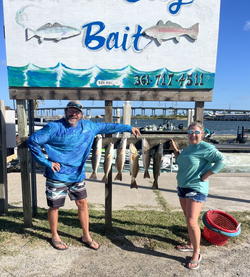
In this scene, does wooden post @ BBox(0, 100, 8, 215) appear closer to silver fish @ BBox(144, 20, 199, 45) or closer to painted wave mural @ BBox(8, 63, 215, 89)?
painted wave mural @ BBox(8, 63, 215, 89)

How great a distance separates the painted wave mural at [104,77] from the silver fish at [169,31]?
0.47 m

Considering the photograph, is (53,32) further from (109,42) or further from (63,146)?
(63,146)

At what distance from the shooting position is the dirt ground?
8.75 feet

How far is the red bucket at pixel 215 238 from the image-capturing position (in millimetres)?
3167

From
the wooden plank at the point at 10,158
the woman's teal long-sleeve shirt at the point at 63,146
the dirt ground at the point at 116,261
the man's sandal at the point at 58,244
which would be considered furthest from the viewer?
the wooden plank at the point at 10,158

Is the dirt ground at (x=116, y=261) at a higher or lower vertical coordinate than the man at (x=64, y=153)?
lower

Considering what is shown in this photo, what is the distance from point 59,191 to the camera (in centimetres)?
296

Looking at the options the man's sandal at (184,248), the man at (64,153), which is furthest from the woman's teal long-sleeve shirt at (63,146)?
the man's sandal at (184,248)

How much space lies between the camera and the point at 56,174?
2895mm

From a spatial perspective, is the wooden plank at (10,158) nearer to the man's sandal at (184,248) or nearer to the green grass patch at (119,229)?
the green grass patch at (119,229)

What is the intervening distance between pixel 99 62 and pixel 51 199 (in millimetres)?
2077

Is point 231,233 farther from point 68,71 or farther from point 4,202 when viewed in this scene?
point 4,202

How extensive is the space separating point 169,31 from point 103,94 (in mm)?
1342

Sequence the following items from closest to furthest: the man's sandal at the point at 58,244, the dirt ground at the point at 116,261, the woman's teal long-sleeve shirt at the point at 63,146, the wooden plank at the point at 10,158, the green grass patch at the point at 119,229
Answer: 1. the dirt ground at the point at 116,261
2. the woman's teal long-sleeve shirt at the point at 63,146
3. the man's sandal at the point at 58,244
4. the green grass patch at the point at 119,229
5. the wooden plank at the point at 10,158
